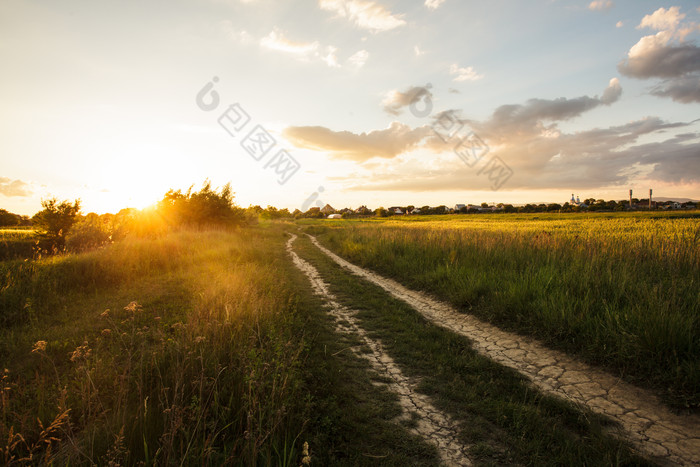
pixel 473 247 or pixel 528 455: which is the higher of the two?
pixel 473 247

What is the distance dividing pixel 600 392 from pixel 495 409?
173cm

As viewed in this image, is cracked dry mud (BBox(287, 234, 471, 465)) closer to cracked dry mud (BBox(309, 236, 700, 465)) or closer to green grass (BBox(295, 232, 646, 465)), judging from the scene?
green grass (BBox(295, 232, 646, 465))

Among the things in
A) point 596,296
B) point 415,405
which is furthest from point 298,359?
point 596,296

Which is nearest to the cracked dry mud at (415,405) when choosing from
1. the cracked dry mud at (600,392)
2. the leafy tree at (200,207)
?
the cracked dry mud at (600,392)

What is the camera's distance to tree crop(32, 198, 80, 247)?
18.8 m

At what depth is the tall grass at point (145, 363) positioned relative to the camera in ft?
8.63

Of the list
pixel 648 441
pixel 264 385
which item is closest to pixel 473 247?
pixel 648 441

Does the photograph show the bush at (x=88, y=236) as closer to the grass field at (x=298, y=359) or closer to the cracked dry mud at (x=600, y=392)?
the grass field at (x=298, y=359)

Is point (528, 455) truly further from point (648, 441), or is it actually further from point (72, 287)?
point (72, 287)

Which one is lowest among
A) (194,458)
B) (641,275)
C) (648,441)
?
(648,441)

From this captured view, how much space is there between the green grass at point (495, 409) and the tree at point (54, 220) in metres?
23.5

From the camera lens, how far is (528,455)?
3.01 meters

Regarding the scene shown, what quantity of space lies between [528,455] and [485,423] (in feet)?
1.79

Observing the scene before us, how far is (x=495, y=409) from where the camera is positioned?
3.72 meters
